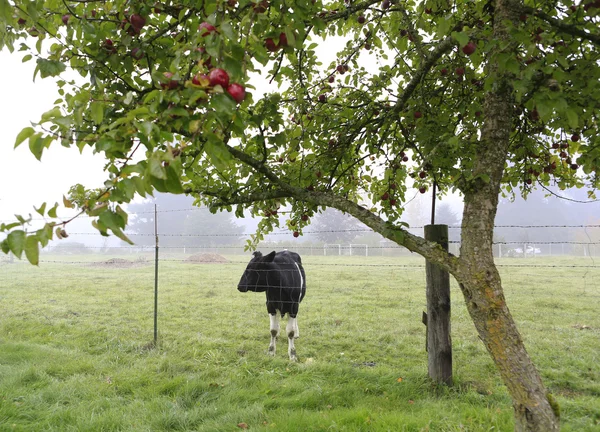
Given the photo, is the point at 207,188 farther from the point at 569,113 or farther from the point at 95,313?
the point at 95,313

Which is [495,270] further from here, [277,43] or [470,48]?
[277,43]

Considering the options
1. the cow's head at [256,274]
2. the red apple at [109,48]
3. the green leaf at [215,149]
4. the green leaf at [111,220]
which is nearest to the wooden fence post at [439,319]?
the cow's head at [256,274]

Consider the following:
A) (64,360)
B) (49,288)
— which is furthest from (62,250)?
(64,360)

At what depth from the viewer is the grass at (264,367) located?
153 inches

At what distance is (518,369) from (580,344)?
6009 mm

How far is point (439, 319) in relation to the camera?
4871 millimetres

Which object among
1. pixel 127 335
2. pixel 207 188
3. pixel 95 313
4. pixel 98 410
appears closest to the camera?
pixel 207 188

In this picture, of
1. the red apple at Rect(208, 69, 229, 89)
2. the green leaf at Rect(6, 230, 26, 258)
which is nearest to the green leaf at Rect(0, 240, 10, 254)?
the green leaf at Rect(6, 230, 26, 258)

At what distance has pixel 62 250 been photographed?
2063 inches

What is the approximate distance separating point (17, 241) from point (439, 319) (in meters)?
4.76

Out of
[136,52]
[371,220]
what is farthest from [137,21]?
[371,220]

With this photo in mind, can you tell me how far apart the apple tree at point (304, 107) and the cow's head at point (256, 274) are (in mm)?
2784

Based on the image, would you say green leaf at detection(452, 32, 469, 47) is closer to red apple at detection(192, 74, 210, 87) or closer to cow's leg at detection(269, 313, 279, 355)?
red apple at detection(192, 74, 210, 87)

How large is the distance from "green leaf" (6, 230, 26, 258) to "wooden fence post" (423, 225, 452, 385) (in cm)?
446
